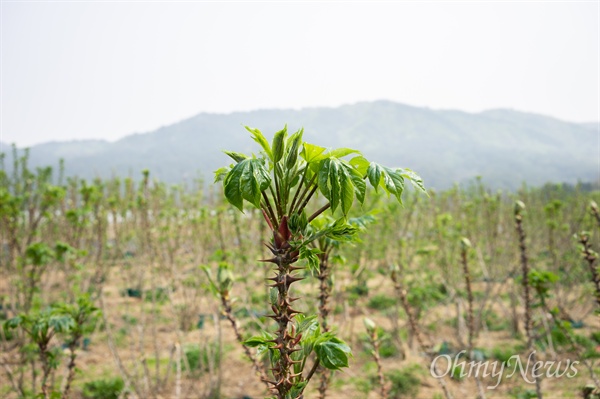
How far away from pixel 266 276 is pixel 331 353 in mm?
3786

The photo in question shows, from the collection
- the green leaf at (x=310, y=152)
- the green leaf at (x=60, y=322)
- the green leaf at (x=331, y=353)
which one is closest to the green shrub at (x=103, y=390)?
the green leaf at (x=60, y=322)

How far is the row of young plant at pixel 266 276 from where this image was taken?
1247 mm

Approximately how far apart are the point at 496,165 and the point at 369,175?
5751 inches

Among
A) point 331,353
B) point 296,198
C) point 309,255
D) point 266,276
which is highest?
point 296,198

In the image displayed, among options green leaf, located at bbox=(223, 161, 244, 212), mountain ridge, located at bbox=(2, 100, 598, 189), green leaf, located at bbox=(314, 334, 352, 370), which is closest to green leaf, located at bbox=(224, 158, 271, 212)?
green leaf, located at bbox=(223, 161, 244, 212)

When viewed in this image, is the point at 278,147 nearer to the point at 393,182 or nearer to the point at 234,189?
the point at 234,189

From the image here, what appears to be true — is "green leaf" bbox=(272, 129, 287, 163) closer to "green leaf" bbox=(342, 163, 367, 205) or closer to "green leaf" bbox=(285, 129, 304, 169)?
"green leaf" bbox=(285, 129, 304, 169)

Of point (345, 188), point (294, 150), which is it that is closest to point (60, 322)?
point (294, 150)

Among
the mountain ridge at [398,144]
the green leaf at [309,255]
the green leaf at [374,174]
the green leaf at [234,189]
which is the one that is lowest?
the green leaf at [309,255]

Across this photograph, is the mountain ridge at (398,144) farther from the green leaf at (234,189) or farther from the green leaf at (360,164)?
the green leaf at (234,189)

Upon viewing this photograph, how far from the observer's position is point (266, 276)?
4.88m

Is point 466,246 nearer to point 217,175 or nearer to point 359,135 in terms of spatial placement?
point 217,175

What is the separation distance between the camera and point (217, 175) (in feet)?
4.66

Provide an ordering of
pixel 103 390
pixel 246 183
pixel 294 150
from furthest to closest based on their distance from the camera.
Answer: pixel 103 390 → pixel 294 150 → pixel 246 183
